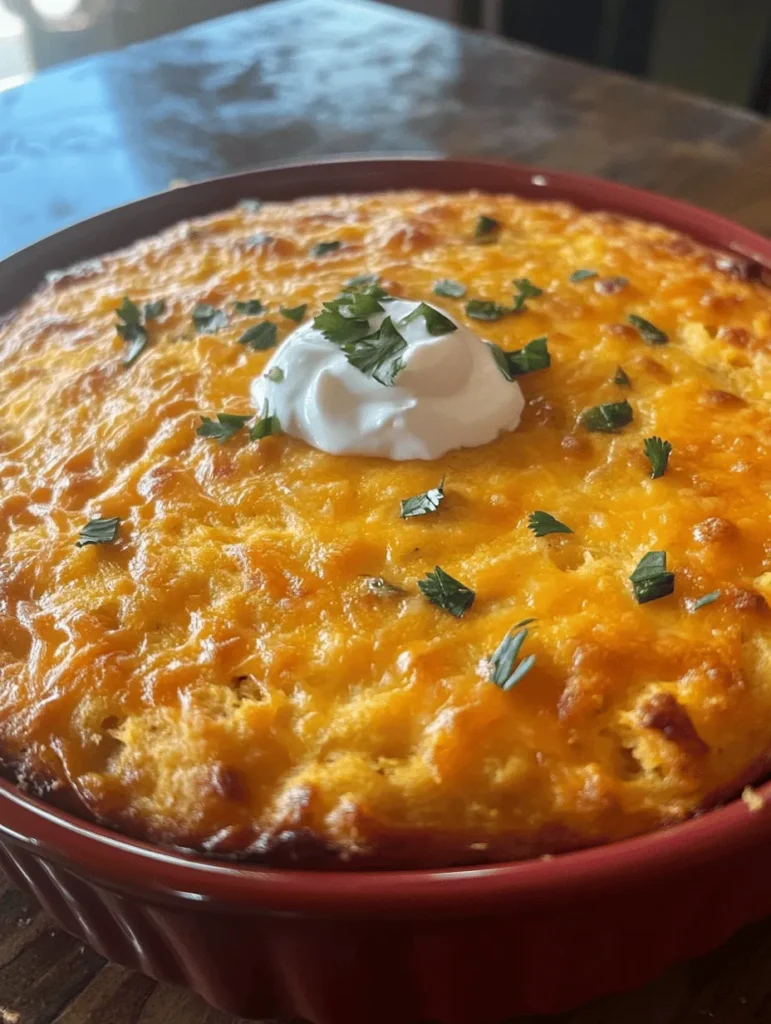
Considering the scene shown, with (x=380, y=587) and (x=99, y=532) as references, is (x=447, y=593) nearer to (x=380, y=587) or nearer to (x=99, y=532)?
(x=380, y=587)

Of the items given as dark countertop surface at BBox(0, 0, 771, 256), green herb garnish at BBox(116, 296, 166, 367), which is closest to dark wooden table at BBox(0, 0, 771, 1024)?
dark countertop surface at BBox(0, 0, 771, 256)

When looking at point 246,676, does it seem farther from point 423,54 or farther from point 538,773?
point 423,54

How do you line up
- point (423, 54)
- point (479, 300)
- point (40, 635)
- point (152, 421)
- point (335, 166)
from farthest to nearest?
point (423, 54)
point (335, 166)
point (479, 300)
point (152, 421)
point (40, 635)

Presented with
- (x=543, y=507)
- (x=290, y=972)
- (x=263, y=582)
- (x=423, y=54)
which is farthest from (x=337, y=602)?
(x=423, y=54)

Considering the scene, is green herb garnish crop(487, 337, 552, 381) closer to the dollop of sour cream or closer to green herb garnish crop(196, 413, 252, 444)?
the dollop of sour cream

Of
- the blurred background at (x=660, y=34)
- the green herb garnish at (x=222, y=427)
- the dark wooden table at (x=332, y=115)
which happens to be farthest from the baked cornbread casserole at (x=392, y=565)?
the blurred background at (x=660, y=34)

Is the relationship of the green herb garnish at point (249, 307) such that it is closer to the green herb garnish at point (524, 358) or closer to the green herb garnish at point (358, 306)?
the green herb garnish at point (358, 306)
